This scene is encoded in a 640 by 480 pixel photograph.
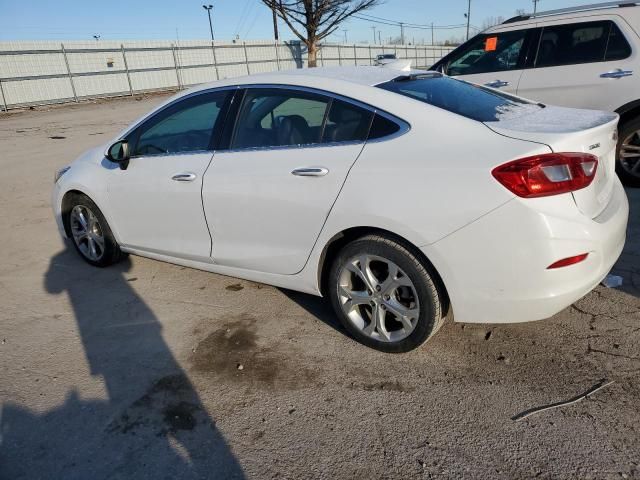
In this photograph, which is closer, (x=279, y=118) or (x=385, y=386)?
(x=385, y=386)

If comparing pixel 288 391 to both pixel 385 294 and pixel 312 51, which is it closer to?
pixel 385 294

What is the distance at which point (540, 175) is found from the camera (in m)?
2.33

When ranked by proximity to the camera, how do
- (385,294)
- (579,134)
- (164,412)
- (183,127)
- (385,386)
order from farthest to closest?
(183,127), (385,294), (385,386), (164,412), (579,134)

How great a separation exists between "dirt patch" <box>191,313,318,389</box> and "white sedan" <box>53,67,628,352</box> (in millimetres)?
408

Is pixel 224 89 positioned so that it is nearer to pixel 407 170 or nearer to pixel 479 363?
pixel 407 170

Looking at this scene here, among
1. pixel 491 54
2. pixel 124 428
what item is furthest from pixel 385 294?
pixel 491 54

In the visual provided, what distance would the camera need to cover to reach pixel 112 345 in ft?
10.7

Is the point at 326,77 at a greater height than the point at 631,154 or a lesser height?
greater

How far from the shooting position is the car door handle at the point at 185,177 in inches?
135

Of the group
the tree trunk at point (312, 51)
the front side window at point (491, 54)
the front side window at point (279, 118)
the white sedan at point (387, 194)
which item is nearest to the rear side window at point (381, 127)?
the white sedan at point (387, 194)

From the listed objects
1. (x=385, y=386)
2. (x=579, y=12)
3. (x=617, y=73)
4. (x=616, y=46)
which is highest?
(x=579, y=12)

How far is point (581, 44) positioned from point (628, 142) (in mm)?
1250

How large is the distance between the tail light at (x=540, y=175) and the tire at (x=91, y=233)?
337 centimetres

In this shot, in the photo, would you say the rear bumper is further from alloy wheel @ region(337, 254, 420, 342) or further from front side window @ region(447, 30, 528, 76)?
front side window @ region(447, 30, 528, 76)
